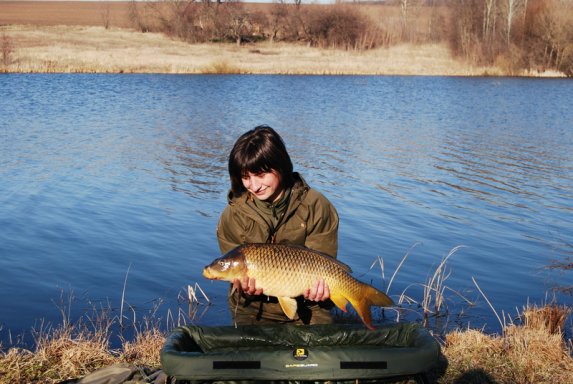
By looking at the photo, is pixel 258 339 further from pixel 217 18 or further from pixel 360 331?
pixel 217 18

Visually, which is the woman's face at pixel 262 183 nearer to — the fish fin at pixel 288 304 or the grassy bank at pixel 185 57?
the fish fin at pixel 288 304

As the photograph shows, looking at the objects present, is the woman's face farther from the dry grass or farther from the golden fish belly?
the dry grass

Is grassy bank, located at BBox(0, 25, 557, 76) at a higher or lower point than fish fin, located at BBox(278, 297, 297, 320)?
lower

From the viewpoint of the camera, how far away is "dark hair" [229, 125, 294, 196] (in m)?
3.58

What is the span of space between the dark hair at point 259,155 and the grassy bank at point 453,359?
4.13 ft

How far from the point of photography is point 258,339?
3.50m

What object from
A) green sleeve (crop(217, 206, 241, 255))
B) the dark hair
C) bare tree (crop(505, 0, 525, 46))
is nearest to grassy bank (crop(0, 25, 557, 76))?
bare tree (crop(505, 0, 525, 46))

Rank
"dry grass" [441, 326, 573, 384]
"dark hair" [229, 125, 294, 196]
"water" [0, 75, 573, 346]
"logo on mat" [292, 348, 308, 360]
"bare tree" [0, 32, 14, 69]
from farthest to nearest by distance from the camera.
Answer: "bare tree" [0, 32, 14, 69]
"water" [0, 75, 573, 346]
"dry grass" [441, 326, 573, 384]
"dark hair" [229, 125, 294, 196]
"logo on mat" [292, 348, 308, 360]

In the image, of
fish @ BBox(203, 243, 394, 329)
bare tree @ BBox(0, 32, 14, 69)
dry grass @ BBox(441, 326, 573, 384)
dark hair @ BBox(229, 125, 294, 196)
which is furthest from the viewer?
bare tree @ BBox(0, 32, 14, 69)

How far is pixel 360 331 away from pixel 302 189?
31.4 inches

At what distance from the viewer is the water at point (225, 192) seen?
6.70 m

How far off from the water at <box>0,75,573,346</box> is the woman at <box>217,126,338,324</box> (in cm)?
195

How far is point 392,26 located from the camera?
47.3m

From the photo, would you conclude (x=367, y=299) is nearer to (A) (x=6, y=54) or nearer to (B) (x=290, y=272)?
(B) (x=290, y=272)
